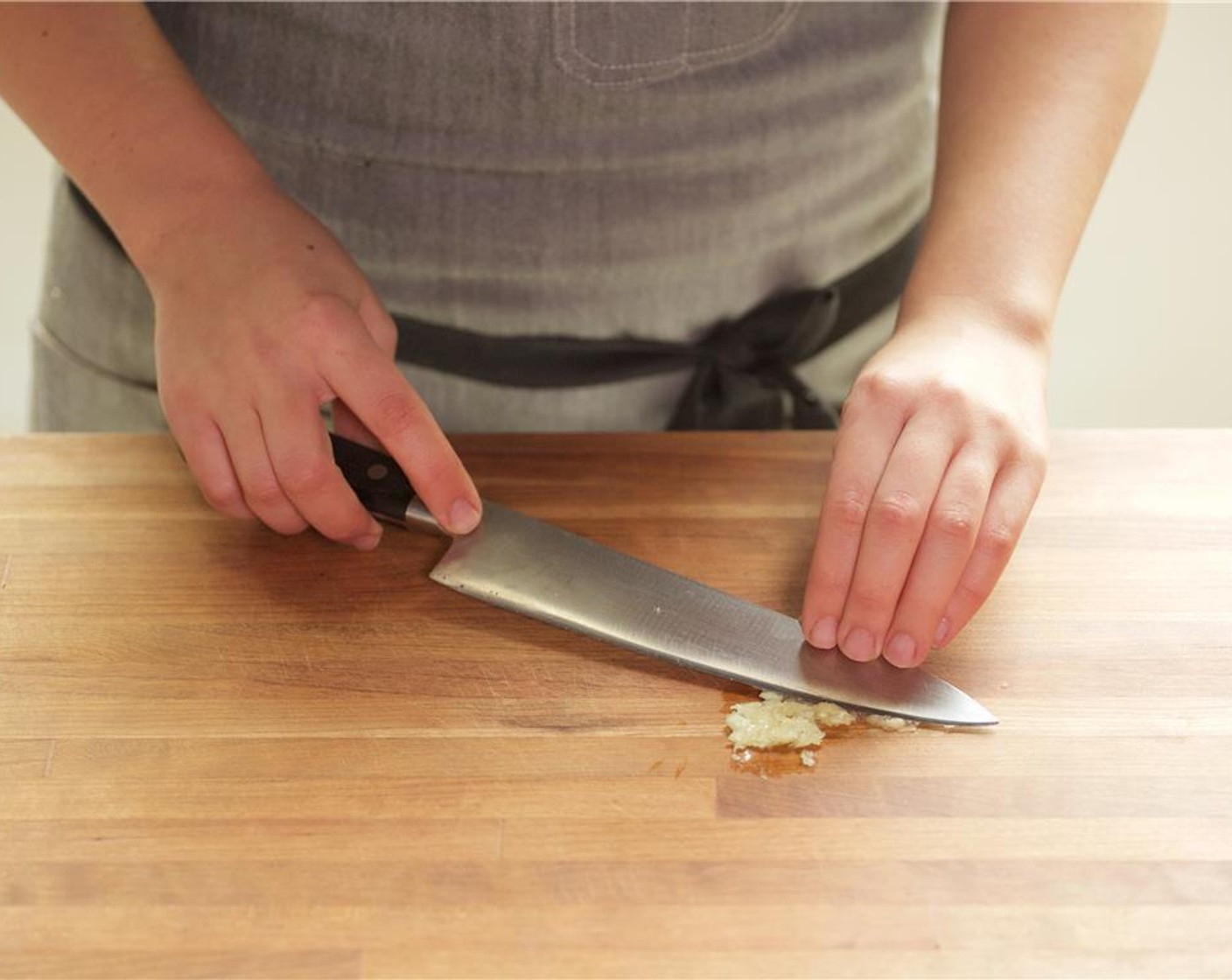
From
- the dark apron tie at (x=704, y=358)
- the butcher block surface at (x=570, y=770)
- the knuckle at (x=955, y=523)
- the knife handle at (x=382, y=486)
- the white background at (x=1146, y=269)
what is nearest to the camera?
the butcher block surface at (x=570, y=770)

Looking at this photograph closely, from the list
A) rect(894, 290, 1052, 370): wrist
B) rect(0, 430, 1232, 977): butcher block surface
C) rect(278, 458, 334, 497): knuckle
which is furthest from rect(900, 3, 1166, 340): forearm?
rect(278, 458, 334, 497): knuckle

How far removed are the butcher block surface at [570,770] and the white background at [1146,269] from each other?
43.4 inches

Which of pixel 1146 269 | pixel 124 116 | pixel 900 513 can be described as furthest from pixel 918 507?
pixel 1146 269

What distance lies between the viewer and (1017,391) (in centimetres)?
83

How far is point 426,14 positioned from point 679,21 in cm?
18

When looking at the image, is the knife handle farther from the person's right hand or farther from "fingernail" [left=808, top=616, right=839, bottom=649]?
"fingernail" [left=808, top=616, right=839, bottom=649]

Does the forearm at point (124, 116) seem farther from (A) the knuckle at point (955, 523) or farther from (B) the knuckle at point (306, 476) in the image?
(A) the knuckle at point (955, 523)

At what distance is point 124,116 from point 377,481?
293 mm

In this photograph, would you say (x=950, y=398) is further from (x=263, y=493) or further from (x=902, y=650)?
(x=263, y=493)

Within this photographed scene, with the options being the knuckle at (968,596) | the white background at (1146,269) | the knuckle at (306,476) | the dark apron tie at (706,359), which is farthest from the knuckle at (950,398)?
the white background at (1146,269)

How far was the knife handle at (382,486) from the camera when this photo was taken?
0.86m

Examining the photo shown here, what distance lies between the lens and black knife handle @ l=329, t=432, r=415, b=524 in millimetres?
865

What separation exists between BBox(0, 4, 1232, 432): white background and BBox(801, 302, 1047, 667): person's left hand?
1.25 m

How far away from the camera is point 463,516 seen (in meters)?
0.85
